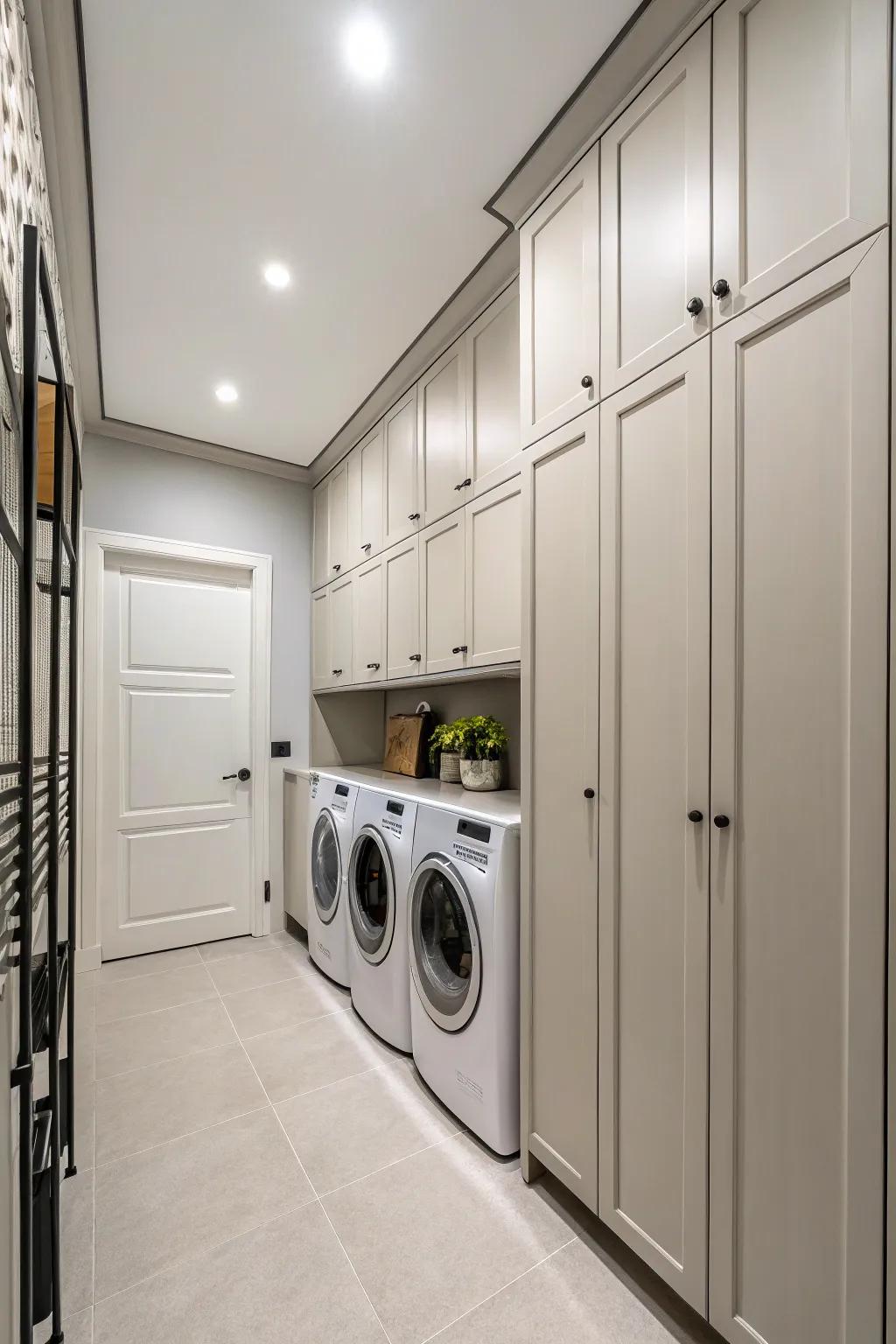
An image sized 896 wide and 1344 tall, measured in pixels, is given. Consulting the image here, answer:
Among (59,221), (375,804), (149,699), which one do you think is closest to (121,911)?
(149,699)

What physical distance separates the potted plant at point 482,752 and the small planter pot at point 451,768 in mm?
242

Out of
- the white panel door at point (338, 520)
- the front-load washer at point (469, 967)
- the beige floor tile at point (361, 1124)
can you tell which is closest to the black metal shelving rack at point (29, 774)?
the beige floor tile at point (361, 1124)

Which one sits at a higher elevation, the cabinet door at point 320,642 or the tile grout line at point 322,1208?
the cabinet door at point 320,642

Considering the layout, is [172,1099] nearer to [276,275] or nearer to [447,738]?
[447,738]

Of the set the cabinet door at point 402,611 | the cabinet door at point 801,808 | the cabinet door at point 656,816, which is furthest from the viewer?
the cabinet door at point 402,611

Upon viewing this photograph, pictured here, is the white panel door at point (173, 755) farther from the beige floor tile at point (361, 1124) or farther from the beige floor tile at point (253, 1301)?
the beige floor tile at point (253, 1301)

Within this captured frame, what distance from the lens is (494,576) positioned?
7.02ft

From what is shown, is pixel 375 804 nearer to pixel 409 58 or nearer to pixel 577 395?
pixel 577 395

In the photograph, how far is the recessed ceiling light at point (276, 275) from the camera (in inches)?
79.7

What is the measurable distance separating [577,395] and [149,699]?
2.71 m

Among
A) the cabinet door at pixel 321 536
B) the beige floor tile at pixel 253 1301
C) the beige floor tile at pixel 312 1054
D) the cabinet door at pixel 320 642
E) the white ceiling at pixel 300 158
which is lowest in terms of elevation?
the beige floor tile at pixel 312 1054

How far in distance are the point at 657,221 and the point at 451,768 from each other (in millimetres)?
2061

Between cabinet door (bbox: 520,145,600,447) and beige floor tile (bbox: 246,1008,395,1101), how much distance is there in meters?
2.16

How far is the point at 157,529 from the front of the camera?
333 cm
